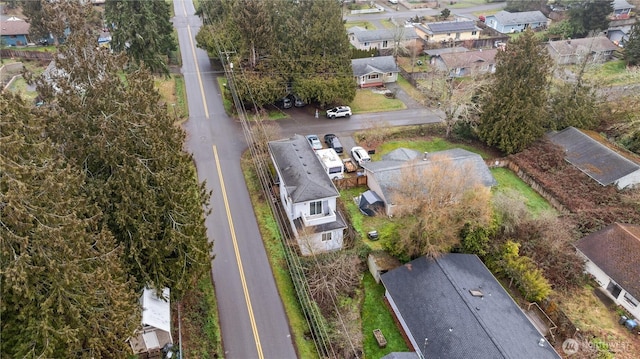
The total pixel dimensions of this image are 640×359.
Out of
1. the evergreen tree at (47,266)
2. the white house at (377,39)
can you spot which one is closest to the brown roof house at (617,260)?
the evergreen tree at (47,266)

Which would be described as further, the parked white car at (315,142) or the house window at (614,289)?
the parked white car at (315,142)

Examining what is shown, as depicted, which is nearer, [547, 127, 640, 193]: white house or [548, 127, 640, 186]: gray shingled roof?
[547, 127, 640, 193]: white house

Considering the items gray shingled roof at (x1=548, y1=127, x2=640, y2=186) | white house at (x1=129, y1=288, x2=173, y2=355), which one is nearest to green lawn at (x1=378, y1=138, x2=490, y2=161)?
gray shingled roof at (x1=548, y1=127, x2=640, y2=186)

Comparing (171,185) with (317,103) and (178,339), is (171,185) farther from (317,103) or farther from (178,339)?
(317,103)

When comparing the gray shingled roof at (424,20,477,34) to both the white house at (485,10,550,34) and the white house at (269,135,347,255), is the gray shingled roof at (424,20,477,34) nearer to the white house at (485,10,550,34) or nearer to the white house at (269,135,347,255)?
the white house at (485,10,550,34)

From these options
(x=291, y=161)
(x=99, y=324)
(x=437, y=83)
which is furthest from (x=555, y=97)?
(x=99, y=324)

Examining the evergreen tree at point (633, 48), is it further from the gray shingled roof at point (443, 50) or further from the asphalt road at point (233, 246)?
the asphalt road at point (233, 246)
